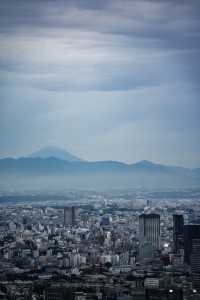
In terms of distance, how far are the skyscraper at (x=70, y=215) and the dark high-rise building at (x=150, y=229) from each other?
1.18 metres

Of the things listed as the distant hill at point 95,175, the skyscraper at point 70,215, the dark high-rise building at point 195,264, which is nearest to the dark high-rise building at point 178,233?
the dark high-rise building at point 195,264

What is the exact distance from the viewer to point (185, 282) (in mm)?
11438

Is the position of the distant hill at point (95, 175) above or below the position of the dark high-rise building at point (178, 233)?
above

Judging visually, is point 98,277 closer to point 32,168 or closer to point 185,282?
point 185,282

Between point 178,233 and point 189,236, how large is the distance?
1.76 ft

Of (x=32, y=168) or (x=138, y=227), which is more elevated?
(x=32, y=168)

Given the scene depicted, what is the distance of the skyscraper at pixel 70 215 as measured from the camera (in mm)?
16500

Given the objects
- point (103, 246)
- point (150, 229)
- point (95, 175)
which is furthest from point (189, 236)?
point (95, 175)

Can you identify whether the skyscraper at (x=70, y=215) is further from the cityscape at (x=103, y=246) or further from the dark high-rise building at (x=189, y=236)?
the dark high-rise building at (x=189, y=236)

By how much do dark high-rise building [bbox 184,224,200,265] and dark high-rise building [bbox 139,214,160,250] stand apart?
1.59 ft

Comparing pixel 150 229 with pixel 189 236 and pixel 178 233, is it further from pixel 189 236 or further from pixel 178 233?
pixel 189 236

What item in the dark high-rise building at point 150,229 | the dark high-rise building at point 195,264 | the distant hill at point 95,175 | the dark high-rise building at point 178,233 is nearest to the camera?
the dark high-rise building at point 195,264

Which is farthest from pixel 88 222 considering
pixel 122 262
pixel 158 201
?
pixel 122 262

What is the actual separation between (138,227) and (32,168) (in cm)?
347
